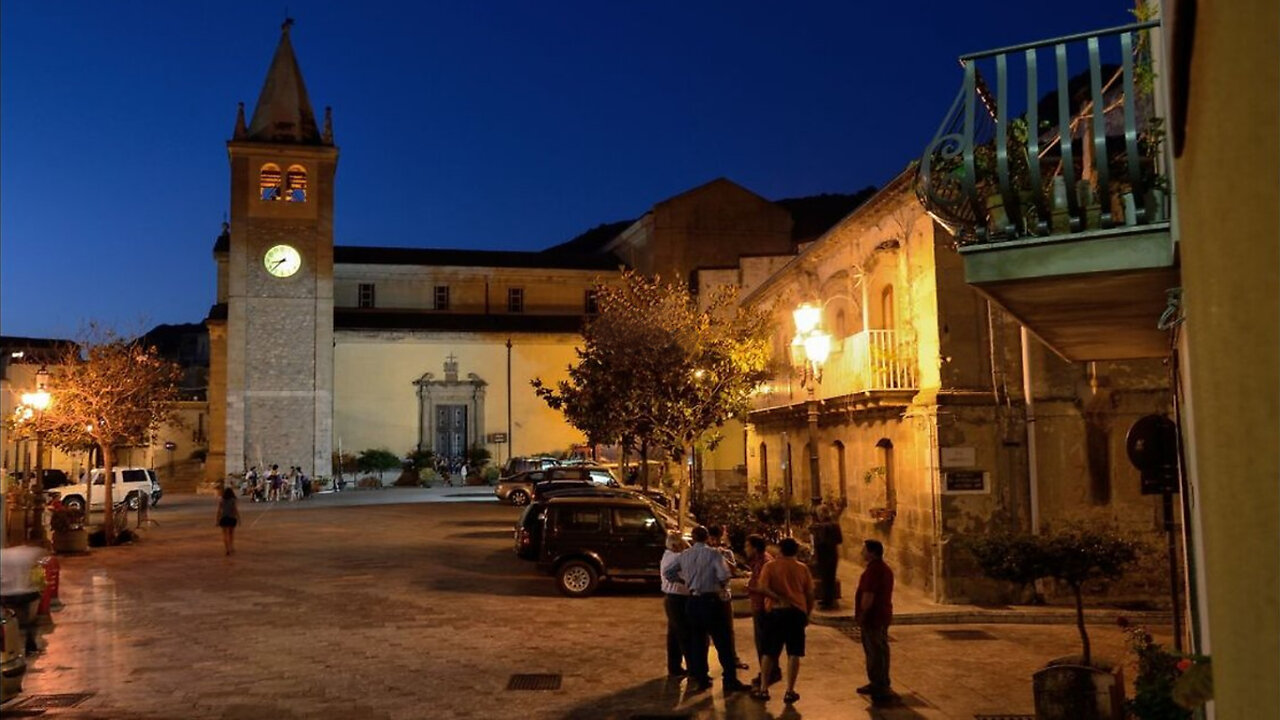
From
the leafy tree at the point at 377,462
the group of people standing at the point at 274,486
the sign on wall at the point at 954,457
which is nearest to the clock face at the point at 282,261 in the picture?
the leafy tree at the point at 377,462

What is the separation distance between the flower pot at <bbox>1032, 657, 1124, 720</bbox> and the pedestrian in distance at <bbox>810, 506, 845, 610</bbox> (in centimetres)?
A: 706

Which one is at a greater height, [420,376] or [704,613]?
[420,376]

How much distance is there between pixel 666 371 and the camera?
21.1 m

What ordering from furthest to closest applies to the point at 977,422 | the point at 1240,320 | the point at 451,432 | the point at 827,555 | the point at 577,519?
the point at 451,432 → the point at 577,519 → the point at 977,422 → the point at 827,555 → the point at 1240,320

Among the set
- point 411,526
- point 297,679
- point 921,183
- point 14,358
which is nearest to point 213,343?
point 14,358

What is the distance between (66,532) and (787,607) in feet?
61.4

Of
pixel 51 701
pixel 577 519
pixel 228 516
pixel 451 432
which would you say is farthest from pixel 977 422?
pixel 451 432

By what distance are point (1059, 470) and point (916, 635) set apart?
411 centimetres

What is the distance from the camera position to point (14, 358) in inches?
1417

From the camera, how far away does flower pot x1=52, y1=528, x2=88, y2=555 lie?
21766 millimetres

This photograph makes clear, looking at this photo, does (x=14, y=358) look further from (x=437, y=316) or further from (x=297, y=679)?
(x=297, y=679)

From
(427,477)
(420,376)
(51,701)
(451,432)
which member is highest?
(420,376)

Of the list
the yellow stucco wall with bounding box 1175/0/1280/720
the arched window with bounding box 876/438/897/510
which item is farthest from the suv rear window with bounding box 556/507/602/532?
the yellow stucco wall with bounding box 1175/0/1280/720

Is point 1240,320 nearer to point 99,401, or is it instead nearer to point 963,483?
point 963,483
